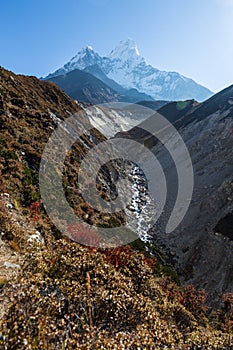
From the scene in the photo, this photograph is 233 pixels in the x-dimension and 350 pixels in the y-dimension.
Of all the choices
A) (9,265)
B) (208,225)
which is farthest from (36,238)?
(208,225)

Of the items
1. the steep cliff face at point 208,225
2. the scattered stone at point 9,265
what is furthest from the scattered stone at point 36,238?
the steep cliff face at point 208,225

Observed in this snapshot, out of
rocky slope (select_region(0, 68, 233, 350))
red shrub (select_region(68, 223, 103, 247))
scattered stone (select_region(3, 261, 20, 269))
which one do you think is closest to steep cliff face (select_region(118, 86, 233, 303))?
rocky slope (select_region(0, 68, 233, 350))

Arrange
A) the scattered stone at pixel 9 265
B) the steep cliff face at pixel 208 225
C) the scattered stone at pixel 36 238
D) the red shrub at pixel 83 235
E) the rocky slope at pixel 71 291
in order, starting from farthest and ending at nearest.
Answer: the steep cliff face at pixel 208 225, the red shrub at pixel 83 235, the scattered stone at pixel 36 238, the scattered stone at pixel 9 265, the rocky slope at pixel 71 291

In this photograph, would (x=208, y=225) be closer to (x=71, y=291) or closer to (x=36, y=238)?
(x=36, y=238)

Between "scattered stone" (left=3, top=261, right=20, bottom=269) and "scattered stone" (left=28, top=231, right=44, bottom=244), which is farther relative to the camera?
"scattered stone" (left=28, top=231, right=44, bottom=244)

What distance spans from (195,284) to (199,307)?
772cm

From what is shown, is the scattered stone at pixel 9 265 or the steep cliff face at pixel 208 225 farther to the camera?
the steep cliff face at pixel 208 225

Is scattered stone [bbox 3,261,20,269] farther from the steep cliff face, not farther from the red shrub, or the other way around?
the steep cliff face

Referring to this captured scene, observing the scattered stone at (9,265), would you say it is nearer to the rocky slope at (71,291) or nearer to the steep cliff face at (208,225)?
the rocky slope at (71,291)

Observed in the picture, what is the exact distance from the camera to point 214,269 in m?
25.3

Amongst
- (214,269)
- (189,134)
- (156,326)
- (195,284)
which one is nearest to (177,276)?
(195,284)

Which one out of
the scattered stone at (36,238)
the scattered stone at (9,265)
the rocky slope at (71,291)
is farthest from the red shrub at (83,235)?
the scattered stone at (9,265)

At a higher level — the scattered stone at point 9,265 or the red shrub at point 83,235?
the red shrub at point 83,235

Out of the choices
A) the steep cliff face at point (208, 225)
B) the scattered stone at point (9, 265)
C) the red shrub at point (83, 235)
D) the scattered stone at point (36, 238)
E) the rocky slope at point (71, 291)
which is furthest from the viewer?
the steep cliff face at point (208, 225)
